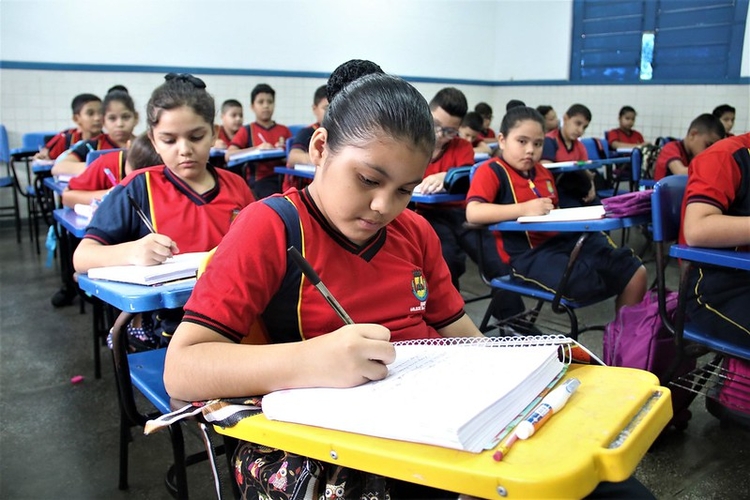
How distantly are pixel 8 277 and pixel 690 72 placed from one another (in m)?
6.72

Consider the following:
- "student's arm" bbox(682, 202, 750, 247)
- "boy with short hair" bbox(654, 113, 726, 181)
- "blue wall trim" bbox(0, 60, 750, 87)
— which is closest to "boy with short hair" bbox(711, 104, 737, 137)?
"blue wall trim" bbox(0, 60, 750, 87)

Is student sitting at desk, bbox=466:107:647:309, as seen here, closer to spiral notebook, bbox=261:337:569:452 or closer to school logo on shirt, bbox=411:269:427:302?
school logo on shirt, bbox=411:269:427:302

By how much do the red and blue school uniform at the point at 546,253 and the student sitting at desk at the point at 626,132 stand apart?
15.6 feet

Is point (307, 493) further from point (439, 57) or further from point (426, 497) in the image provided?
point (439, 57)

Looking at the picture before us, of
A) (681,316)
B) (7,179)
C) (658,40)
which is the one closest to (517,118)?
(681,316)

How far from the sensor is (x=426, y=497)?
0.78 m

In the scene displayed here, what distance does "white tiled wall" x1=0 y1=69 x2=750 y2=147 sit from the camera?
5.63 meters

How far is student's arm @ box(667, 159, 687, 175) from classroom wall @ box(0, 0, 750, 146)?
→ 2.57m

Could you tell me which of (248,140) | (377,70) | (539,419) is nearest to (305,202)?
(377,70)

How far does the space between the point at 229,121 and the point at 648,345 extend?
460 centimetres

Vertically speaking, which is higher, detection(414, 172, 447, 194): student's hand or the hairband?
the hairband

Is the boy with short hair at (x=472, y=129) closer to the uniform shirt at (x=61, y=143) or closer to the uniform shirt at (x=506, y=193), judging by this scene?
the uniform shirt at (x=506, y=193)

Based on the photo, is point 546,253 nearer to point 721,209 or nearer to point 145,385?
point 721,209

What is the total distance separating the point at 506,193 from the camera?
2545mm
